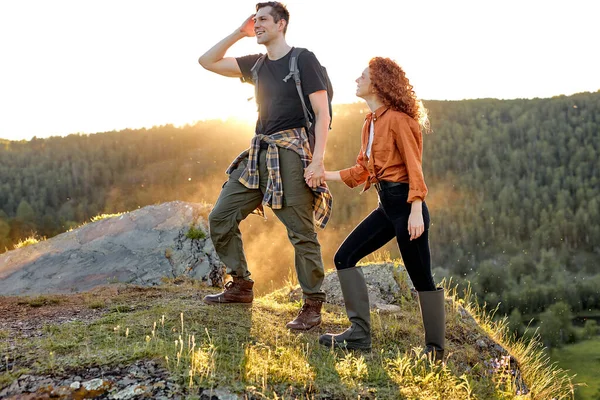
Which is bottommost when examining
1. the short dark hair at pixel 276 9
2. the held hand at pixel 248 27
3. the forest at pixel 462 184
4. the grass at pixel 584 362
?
the grass at pixel 584 362

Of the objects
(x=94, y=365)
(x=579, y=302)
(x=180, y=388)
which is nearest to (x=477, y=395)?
(x=180, y=388)

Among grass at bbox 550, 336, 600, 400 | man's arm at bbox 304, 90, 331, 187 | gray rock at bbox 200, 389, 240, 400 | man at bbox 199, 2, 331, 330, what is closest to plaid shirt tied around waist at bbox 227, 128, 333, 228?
man at bbox 199, 2, 331, 330

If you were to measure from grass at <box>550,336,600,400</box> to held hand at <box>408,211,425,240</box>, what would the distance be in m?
22.6

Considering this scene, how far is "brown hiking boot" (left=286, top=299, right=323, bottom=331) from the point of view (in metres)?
5.09

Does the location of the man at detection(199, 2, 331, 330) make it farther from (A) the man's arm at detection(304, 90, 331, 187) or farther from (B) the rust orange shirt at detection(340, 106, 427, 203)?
(B) the rust orange shirt at detection(340, 106, 427, 203)

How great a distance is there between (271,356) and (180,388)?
2.96 feet

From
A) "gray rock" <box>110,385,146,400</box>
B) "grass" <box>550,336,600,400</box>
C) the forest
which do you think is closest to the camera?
"gray rock" <box>110,385,146,400</box>

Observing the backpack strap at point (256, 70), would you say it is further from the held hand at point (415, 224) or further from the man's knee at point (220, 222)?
the held hand at point (415, 224)

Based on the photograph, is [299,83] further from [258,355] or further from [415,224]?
[258,355]

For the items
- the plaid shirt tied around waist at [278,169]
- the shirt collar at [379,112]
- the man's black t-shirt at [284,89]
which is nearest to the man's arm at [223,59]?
the man's black t-shirt at [284,89]

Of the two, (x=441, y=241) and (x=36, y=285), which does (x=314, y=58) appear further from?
(x=441, y=241)

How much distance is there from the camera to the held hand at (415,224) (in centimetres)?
411

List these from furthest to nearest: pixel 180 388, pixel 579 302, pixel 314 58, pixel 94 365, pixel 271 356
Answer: pixel 579 302 → pixel 314 58 → pixel 271 356 → pixel 94 365 → pixel 180 388

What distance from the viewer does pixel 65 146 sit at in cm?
6178
